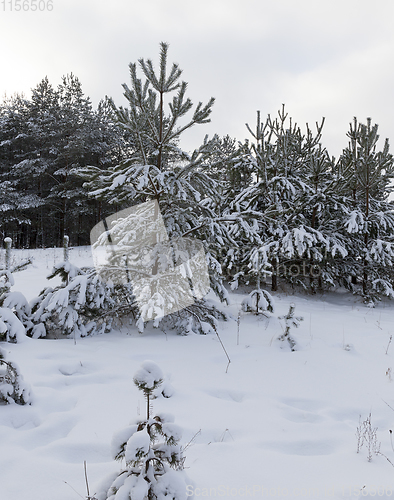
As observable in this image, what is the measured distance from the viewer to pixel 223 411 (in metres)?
2.64

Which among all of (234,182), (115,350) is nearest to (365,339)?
(115,350)

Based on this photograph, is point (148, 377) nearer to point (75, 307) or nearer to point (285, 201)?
point (75, 307)

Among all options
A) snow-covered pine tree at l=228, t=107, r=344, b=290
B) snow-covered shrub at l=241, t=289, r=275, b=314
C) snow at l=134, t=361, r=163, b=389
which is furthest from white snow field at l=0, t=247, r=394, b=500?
snow-covered pine tree at l=228, t=107, r=344, b=290

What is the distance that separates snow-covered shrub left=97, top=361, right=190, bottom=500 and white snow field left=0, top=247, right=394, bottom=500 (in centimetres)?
12

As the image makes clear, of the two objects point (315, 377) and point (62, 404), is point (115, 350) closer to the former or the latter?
point (62, 404)

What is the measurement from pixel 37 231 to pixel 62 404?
82.2 feet

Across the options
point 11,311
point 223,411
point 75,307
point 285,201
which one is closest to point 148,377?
point 223,411

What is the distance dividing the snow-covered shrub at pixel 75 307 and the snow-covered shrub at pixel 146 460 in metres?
3.17

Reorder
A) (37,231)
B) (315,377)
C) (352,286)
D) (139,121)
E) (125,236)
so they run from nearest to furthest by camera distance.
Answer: (315,377)
(139,121)
(125,236)
(352,286)
(37,231)

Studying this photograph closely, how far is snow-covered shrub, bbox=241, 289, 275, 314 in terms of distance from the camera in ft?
18.3

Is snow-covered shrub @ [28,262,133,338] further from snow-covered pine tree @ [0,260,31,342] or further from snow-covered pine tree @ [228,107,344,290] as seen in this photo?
snow-covered pine tree @ [228,107,344,290]

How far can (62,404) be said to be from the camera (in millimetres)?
2615

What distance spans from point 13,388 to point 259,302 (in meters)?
4.16

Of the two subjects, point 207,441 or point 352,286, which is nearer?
point 207,441
